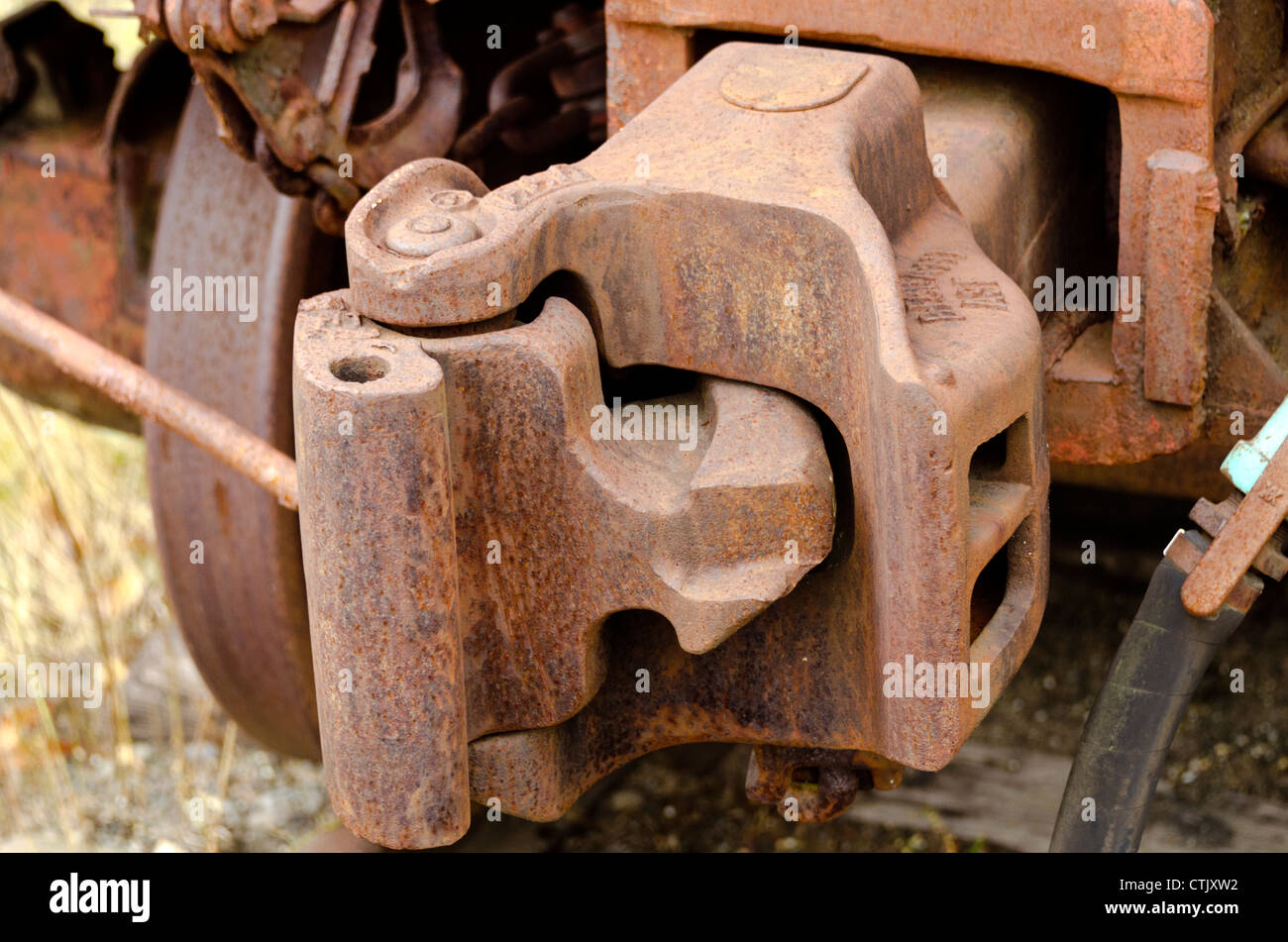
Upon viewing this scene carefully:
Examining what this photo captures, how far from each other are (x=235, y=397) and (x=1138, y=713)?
1.37m

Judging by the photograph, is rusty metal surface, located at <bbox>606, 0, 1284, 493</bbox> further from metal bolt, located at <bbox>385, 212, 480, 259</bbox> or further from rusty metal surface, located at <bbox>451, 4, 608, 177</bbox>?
metal bolt, located at <bbox>385, 212, 480, 259</bbox>

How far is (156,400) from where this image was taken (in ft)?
6.95

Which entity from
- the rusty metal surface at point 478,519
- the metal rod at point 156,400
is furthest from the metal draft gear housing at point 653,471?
the metal rod at point 156,400

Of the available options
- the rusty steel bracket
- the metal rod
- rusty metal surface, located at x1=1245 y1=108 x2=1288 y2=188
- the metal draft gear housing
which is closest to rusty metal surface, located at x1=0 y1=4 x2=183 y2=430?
the metal rod

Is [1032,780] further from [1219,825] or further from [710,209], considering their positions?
→ [710,209]

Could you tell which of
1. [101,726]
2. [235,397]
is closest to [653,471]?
[235,397]

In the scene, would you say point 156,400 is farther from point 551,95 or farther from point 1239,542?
point 1239,542

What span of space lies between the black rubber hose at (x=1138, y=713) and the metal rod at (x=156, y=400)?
951mm

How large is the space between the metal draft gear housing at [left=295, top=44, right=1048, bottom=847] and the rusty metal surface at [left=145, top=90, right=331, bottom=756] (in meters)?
0.84

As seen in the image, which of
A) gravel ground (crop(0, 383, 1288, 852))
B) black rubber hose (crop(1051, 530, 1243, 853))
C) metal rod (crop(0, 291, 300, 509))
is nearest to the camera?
black rubber hose (crop(1051, 530, 1243, 853))

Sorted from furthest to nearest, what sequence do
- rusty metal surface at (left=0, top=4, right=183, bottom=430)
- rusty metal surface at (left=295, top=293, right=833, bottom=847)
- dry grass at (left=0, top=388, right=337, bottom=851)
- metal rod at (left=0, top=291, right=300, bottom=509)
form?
dry grass at (left=0, top=388, right=337, bottom=851), rusty metal surface at (left=0, top=4, right=183, bottom=430), metal rod at (left=0, top=291, right=300, bottom=509), rusty metal surface at (left=295, top=293, right=833, bottom=847)

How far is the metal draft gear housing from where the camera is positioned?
4.65ft

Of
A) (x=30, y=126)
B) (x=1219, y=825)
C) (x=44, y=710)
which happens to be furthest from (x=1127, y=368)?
(x=44, y=710)

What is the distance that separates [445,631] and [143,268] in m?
1.54
